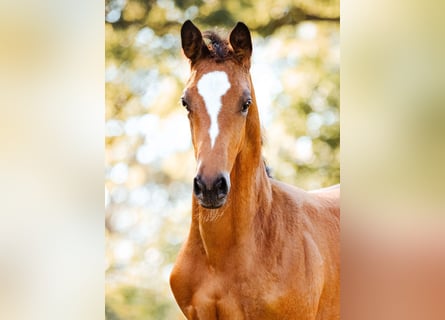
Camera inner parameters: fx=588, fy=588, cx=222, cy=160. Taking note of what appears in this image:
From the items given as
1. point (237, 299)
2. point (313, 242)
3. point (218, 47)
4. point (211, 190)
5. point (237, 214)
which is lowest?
point (237, 299)

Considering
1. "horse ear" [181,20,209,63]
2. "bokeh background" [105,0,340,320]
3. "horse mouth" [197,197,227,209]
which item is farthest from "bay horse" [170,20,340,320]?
"bokeh background" [105,0,340,320]

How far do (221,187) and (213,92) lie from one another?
31 centimetres

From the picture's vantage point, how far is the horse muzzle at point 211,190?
1747mm

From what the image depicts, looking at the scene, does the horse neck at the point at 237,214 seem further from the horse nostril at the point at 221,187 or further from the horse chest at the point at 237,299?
the horse nostril at the point at 221,187

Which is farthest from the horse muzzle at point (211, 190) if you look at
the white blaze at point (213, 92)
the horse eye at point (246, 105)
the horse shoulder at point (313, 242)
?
the horse shoulder at point (313, 242)

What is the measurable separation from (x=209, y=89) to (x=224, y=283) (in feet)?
2.10

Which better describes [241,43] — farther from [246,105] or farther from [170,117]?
[170,117]

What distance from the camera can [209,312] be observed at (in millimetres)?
1927

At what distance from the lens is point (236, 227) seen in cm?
197

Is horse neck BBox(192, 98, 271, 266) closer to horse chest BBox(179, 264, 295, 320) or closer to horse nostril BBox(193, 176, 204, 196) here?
horse chest BBox(179, 264, 295, 320)

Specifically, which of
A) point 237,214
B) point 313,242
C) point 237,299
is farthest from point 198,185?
point 313,242

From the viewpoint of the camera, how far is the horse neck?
6.41 ft
